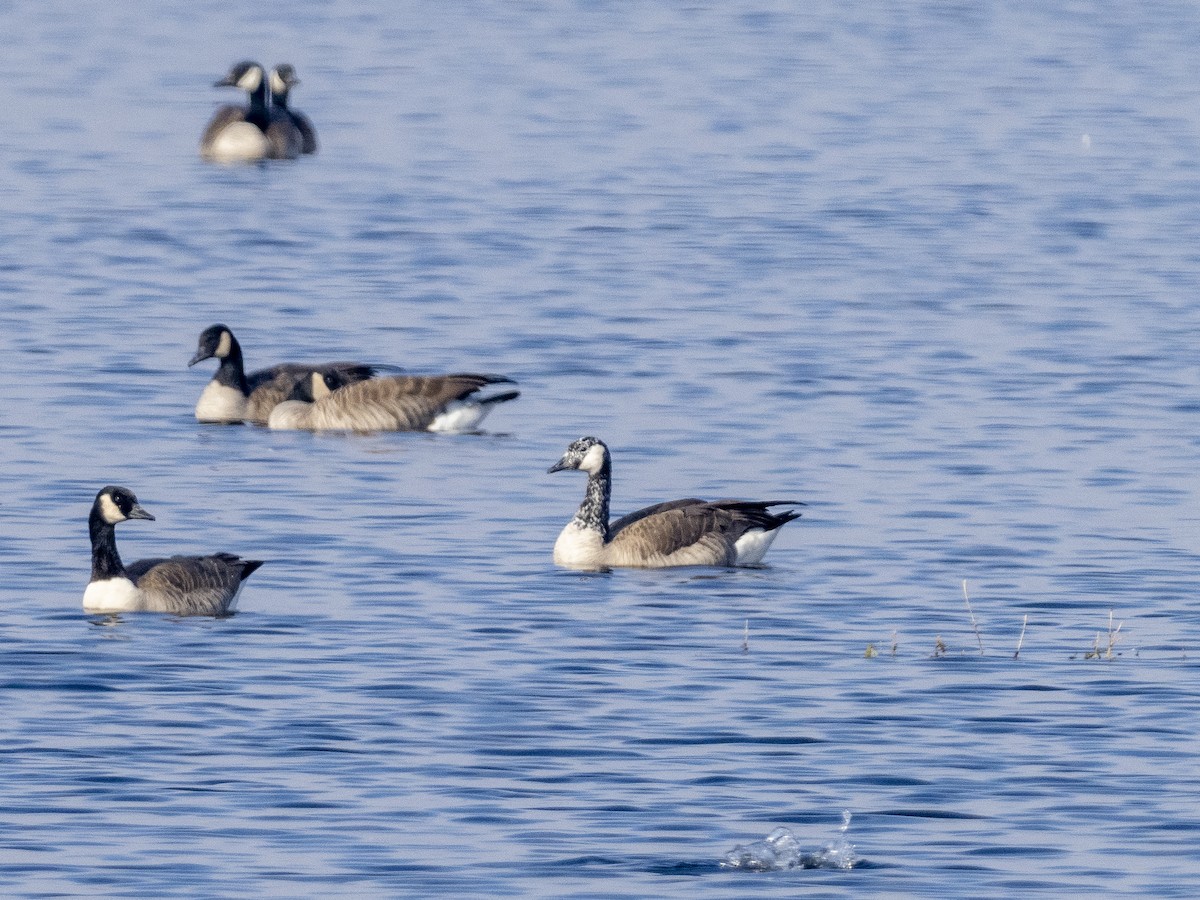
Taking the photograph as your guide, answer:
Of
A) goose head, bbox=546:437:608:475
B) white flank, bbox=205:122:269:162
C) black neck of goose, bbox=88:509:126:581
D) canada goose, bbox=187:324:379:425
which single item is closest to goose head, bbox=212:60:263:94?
white flank, bbox=205:122:269:162

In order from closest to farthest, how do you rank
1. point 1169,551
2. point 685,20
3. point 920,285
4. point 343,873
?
point 343,873, point 1169,551, point 920,285, point 685,20

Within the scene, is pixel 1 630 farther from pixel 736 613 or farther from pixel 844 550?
pixel 844 550

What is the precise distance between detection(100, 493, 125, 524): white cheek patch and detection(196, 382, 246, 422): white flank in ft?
25.2

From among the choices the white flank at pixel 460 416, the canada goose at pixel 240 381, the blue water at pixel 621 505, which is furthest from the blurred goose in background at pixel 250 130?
the white flank at pixel 460 416

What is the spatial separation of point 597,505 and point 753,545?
116cm

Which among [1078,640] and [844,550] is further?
[844,550]

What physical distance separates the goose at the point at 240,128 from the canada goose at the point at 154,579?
29007 millimetres

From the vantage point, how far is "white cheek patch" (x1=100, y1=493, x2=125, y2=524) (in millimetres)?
19328

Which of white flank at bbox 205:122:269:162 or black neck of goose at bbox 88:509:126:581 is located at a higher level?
white flank at bbox 205:122:269:162

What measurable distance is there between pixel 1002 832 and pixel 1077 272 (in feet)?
74.4

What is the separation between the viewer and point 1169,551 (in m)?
20.8

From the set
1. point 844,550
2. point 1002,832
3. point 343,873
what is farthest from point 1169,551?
point 343,873

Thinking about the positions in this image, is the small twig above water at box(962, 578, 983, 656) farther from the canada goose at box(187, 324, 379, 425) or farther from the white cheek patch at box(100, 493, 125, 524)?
the canada goose at box(187, 324, 379, 425)

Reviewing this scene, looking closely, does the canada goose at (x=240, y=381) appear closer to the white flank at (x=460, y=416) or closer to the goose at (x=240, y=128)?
the white flank at (x=460, y=416)
